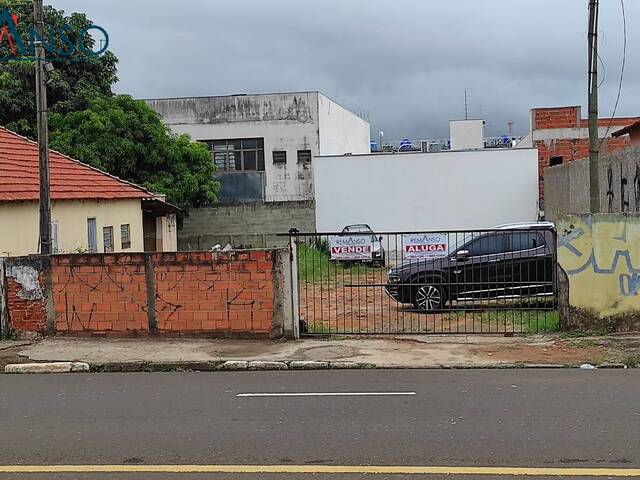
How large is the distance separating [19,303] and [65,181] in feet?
23.6

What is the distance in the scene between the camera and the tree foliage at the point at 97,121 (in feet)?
87.0

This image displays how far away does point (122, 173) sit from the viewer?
28.5 m

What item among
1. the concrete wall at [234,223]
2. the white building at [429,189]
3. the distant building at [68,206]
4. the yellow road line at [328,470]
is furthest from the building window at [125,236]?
the yellow road line at [328,470]

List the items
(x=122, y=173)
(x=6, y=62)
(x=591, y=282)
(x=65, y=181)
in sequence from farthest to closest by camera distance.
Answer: (x=122, y=173)
(x=6, y=62)
(x=65, y=181)
(x=591, y=282)

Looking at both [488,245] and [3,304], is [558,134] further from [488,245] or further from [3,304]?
[3,304]

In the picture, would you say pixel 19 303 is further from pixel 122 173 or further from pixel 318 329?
pixel 122 173

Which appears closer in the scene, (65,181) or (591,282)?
(591,282)

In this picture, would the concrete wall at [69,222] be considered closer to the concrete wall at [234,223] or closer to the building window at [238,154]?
the concrete wall at [234,223]

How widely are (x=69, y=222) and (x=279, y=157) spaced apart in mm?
24288

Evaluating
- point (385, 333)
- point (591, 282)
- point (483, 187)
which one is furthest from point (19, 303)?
point (483, 187)

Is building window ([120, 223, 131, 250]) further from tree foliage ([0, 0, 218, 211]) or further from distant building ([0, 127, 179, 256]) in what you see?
tree foliage ([0, 0, 218, 211])

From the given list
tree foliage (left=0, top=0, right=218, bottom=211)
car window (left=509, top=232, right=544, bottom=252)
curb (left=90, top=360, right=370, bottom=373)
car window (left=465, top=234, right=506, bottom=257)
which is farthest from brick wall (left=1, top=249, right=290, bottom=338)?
tree foliage (left=0, top=0, right=218, bottom=211)

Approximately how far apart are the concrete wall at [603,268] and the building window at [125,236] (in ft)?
45.5

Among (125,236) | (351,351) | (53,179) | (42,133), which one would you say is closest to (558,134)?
(125,236)
